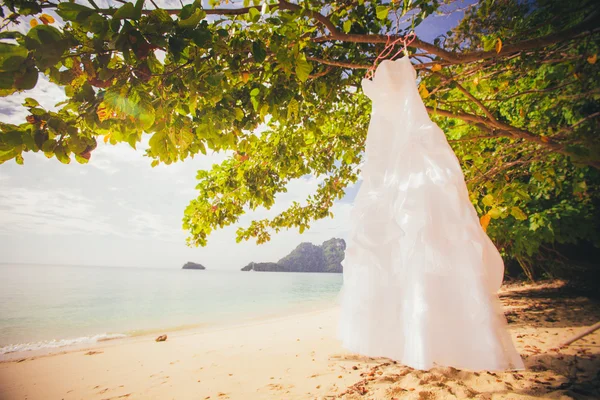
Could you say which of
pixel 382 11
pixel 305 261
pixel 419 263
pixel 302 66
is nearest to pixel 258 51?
pixel 302 66

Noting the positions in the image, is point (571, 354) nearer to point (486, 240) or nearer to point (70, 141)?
point (486, 240)

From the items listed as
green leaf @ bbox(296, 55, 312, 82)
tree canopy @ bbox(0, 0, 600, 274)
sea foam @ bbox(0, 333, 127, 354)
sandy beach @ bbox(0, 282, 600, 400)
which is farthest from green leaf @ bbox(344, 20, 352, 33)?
sea foam @ bbox(0, 333, 127, 354)

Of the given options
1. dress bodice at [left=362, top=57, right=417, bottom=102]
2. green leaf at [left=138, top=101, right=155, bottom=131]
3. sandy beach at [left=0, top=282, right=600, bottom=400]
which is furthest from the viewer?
sandy beach at [left=0, top=282, right=600, bottom=400]

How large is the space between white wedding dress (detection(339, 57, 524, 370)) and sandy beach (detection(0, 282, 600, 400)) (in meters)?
2.23

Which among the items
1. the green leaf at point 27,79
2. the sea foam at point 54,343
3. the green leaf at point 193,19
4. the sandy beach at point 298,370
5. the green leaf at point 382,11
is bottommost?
the sea foam at point 54,343

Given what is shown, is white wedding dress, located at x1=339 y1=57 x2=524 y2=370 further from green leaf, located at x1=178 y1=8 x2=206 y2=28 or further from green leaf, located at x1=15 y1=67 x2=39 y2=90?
green leaf, located at x1=15 y1=67 x2=39 y2=90

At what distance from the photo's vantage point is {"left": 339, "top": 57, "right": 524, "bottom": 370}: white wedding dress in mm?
1112

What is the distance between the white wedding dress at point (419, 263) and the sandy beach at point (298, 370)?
223cm

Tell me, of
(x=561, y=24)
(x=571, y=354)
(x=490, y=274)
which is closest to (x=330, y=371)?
(x=571, y=354)

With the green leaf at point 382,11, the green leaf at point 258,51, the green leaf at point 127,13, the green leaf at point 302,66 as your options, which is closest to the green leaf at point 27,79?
the green leaf at point 127,13

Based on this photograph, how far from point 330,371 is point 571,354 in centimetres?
341

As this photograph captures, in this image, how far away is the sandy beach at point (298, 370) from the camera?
9.62 feet

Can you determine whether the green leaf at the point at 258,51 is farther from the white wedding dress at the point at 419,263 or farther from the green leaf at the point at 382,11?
the green leaf at the point at 382,11

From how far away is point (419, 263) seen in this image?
47.9 inches
